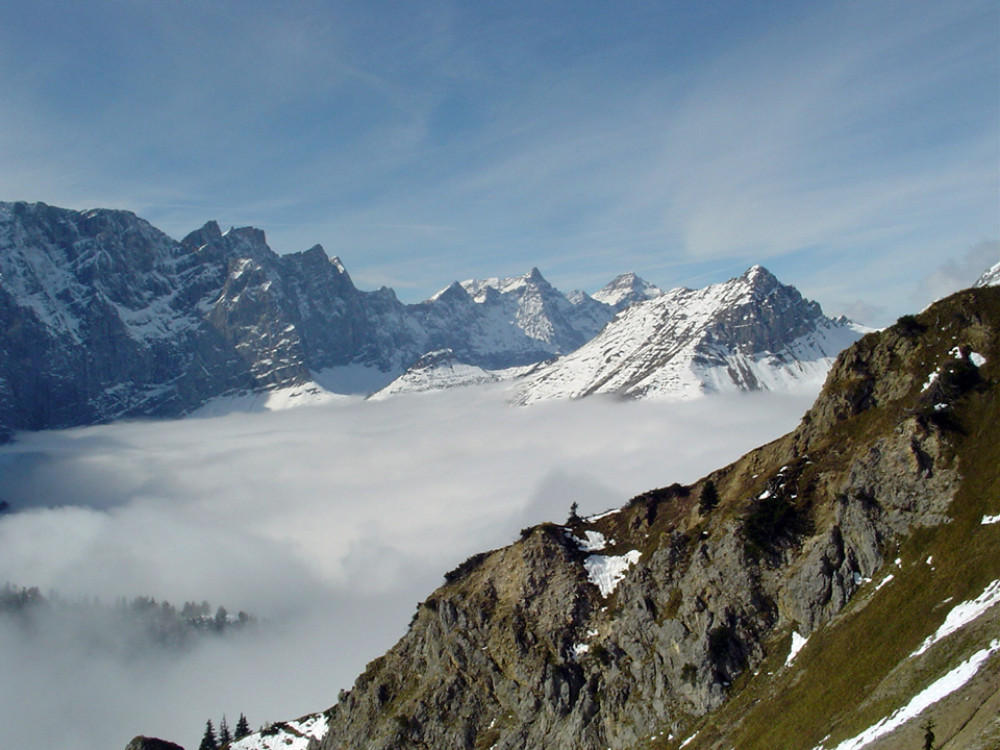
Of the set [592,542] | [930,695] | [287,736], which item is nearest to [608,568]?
[592,542]

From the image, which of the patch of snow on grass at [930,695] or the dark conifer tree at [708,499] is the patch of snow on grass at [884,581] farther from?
the dark conifer tree at [708,499]

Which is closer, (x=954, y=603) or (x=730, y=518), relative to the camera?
(x=954, y=603)

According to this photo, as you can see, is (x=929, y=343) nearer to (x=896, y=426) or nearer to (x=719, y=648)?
(x=896, y=426)

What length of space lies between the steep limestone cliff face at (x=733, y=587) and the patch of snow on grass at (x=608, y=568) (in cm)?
34

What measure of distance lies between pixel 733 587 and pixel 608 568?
2680 centimetres

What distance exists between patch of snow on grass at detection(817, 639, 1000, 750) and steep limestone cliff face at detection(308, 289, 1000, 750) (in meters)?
4.57

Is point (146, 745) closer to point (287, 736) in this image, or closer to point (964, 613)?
point (287, 736)

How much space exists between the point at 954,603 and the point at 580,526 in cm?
7295

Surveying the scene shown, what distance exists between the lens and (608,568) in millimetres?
128625

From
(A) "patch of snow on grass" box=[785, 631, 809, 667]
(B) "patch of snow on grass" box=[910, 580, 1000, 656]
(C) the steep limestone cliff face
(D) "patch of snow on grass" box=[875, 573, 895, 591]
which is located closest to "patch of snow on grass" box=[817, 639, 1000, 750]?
(C) the steep limestone cliff face

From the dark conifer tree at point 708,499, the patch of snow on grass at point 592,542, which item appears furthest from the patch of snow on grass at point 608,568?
the dark conifer tree at point 708,499

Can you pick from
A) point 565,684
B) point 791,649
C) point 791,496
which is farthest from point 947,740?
point 565,684

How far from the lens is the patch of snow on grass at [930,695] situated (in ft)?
209

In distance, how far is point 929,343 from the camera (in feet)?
372
